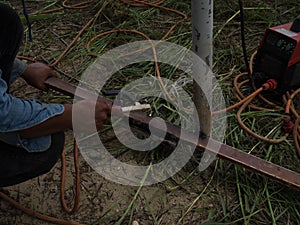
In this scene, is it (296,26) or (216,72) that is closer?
(296,26)

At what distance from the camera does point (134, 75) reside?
2.15 meters

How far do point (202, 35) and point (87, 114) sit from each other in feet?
1.49

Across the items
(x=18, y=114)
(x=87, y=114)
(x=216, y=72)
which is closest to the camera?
(x=18, y=114)

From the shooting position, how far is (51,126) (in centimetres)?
122

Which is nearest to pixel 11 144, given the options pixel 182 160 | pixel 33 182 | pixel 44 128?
pixel 44 128

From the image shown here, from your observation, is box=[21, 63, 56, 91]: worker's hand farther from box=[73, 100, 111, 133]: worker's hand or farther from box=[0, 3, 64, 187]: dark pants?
box=[73, 100, 111, 133]: worker's hand

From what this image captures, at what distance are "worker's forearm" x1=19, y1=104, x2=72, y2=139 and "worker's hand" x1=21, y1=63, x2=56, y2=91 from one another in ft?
1.62

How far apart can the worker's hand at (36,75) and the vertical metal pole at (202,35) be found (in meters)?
0.68

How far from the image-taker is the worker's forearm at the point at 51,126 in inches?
46.8

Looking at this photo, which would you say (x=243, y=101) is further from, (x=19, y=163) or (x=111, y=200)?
(x=19, y=163)

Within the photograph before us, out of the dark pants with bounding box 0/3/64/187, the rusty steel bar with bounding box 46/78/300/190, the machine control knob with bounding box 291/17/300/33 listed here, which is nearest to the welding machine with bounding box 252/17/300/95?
the machine control knob with bounding box 291/17/300/33

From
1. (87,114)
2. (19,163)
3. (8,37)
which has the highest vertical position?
(8,37)

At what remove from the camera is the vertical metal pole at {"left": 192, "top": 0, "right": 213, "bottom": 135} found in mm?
1294

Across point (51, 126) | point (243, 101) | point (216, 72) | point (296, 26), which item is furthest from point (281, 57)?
point (51, 126)
